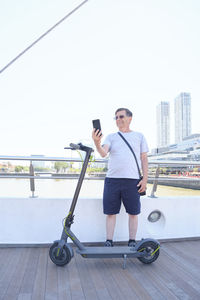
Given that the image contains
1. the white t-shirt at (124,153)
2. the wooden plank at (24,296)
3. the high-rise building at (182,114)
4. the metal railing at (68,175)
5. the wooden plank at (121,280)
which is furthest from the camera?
the high-rise building at (182,114)

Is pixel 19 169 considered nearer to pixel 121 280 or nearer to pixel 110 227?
pixel 110 227

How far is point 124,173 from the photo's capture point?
270 cm

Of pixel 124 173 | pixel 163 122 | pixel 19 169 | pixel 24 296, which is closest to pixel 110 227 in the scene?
pixel 124 173

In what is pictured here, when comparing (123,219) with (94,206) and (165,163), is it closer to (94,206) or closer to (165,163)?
(94,206)

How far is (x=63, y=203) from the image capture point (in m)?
3.16

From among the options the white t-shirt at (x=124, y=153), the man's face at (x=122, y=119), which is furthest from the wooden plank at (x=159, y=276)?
the man's face at (x=122, y=119)

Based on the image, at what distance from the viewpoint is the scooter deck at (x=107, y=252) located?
96.0 inches

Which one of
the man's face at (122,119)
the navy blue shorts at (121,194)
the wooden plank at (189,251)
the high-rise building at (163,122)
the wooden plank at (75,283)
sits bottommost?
the wooden plank at (189,251)

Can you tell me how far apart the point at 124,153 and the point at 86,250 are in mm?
966

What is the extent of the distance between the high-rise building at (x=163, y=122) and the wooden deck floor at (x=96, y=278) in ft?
253

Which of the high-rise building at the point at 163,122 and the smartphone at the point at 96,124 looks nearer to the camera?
the smartphone at the point at 96,124

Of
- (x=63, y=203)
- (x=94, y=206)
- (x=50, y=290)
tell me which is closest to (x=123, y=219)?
(x=94, y=206)

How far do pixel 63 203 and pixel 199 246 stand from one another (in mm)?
1653

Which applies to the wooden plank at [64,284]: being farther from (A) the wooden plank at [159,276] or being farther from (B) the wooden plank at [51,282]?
(A) the wooden plank at [159,276]
